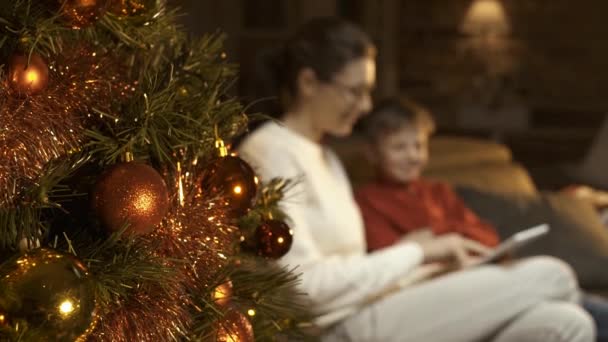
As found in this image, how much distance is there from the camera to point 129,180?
787 millimetres

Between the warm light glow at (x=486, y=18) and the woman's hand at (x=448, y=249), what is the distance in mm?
2934

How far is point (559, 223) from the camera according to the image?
2441mm

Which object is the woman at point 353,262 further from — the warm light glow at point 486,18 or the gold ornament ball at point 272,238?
the warm light glow at point 486,18

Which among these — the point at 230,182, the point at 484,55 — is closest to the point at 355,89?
the point at 230,182

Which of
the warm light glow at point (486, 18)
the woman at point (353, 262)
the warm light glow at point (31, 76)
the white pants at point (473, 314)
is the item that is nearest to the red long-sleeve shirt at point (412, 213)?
the woman at point (353, 262)

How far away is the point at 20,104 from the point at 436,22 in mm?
4778

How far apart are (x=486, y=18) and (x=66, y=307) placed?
4.34 meters

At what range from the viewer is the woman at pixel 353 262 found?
1.72m

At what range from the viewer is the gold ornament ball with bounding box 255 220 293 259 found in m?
1.00

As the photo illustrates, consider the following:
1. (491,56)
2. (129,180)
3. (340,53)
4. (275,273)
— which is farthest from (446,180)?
(491,56)

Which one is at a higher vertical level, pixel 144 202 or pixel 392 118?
pixel 144 202

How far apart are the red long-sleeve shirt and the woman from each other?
0.27 metres

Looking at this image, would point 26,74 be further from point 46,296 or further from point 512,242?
point 512,242

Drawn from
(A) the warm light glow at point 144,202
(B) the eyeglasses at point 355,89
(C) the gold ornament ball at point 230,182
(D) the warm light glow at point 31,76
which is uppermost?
(D) the warm light glow at point 31,76
